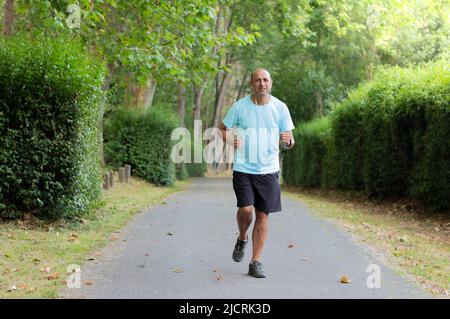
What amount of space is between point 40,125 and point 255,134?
447 centimetres

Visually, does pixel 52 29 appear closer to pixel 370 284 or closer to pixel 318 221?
pixel 318 221

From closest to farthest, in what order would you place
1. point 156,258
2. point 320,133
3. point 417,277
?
1. point 417,277
2. point 156,258
3. point 320,133

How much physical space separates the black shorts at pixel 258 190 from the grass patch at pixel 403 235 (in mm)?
1726

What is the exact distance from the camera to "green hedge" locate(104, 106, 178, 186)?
26.6m

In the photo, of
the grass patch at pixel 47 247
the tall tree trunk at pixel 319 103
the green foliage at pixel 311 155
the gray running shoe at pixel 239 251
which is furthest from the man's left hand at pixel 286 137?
the tall tree trunk at pixel 319 103

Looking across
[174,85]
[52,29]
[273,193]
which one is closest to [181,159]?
[174,85]

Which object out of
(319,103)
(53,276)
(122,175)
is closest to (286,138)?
(53,276)

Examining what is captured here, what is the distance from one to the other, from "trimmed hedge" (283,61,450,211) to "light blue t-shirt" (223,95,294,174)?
622cm

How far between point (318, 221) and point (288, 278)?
5.92 meters

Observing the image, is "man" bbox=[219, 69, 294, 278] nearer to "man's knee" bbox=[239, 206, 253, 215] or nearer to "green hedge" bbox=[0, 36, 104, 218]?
"man's knee" bbox=[239, 206, 253, 215]

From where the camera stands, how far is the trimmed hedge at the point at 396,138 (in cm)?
1302

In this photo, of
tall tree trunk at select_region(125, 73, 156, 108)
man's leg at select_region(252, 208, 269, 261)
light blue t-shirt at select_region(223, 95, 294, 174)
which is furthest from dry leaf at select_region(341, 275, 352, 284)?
tall tree trunk at select_region(125, 73, 156, 108)

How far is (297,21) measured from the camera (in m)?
25.2

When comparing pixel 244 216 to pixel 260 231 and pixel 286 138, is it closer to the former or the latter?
pixel 260 231
